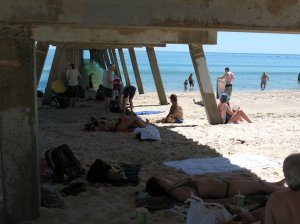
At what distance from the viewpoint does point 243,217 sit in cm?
351

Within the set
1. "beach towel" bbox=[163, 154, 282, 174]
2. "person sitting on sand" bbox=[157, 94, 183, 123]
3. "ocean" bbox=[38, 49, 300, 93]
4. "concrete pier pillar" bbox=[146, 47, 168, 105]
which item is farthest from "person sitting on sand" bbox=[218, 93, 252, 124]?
"ocean" bbox=[38, 49, 300, 93]

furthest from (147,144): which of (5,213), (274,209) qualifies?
(274,209)

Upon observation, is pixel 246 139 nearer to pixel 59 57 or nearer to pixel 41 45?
pixel 41 45

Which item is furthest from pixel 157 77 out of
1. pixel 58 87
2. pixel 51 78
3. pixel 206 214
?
pixel 206 214

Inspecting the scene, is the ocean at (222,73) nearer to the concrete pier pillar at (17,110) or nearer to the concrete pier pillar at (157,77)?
the concrete pier pillar at (157,77)

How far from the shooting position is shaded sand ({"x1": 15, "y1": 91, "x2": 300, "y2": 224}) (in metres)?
4.34

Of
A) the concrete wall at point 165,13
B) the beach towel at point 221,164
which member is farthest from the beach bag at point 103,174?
the concrete wall at point 165,13

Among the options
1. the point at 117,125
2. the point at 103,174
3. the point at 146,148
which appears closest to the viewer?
the point at 103,174

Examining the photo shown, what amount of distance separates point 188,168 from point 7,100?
9.92ft

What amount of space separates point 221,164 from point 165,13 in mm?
3132

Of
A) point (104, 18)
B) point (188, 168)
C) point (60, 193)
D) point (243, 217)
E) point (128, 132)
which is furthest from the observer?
point (128, 132)

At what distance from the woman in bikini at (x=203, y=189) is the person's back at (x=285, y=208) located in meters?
1.71

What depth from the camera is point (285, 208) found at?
278 centimetres

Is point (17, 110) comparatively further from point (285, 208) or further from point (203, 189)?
point (285, 208)
